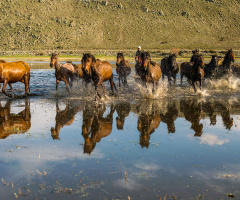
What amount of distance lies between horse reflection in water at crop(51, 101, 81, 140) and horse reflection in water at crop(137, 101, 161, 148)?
7.26ft

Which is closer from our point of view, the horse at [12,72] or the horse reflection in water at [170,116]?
the horse reflection in water at [170,116]

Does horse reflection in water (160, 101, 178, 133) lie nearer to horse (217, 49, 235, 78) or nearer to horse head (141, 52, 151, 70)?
horse head (141, 52, 151, 70)

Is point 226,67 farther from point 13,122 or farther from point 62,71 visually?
point 13,122

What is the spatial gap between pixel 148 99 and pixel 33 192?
9605 millimetres

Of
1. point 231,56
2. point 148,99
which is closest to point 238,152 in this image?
point 148,99

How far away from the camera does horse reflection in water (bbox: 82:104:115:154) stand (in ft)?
25.6

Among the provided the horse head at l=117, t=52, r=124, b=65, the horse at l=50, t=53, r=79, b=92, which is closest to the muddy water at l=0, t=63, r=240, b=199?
the horse at l=50, t=53, r=79, b=92

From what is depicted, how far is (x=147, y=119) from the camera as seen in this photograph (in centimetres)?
1006

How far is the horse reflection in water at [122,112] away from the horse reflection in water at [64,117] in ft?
4.85

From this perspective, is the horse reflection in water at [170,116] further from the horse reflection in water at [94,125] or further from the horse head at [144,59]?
the horse head at [144,59]

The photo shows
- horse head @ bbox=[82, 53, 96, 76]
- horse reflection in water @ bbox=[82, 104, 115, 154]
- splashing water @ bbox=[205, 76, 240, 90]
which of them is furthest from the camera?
splashing water @ bbox=[205, 76, 240, 90]

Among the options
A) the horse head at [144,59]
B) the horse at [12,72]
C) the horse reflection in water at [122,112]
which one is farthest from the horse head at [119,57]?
the horse reflection in water at [122,112]

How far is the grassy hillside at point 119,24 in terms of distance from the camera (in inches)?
3325

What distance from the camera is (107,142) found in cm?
773
